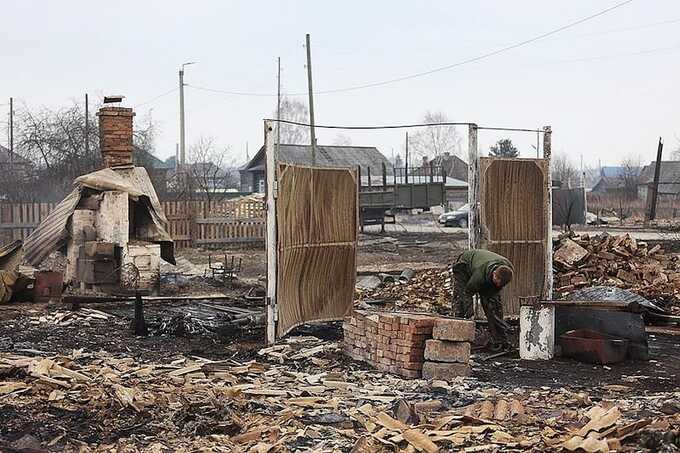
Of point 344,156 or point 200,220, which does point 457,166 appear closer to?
point 344,156

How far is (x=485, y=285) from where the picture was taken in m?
11.5

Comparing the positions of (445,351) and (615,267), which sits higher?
(615,267)

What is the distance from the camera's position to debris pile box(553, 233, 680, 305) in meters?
15.9

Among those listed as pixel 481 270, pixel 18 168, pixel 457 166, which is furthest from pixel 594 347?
pixel 457 166

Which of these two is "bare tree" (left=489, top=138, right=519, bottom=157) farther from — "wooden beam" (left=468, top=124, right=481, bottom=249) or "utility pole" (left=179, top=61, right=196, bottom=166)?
"wooden beam" (left=468, top=124, right=481, bottom=249)

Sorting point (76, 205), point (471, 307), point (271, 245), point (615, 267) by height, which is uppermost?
point (76, 205)

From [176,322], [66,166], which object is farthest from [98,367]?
[66,166]

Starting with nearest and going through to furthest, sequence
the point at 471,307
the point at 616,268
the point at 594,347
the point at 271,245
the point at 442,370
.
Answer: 1. the point at 442,370
2. the point at 594,347
3. the point at 271,245
4. the point at 471,307
5. the point at 616,268

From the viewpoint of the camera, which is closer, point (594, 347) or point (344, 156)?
point (594, 347)

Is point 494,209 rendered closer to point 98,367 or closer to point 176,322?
point 176,322

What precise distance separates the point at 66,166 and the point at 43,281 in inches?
705

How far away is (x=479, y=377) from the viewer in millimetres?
9883

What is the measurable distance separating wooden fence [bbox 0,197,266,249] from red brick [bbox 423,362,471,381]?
1723 centimetres

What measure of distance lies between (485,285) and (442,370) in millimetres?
2170
